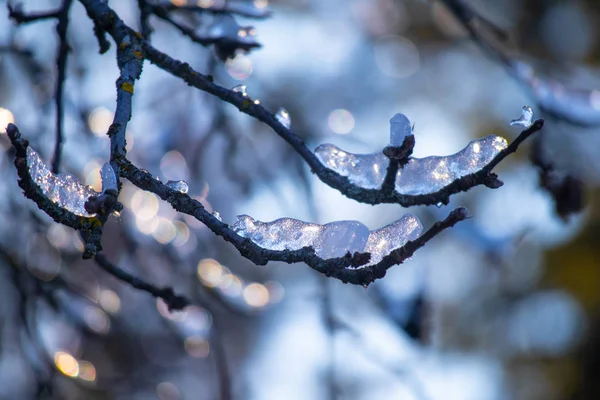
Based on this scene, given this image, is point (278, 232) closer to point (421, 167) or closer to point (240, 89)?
point (421, 167)

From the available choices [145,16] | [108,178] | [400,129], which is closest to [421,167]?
A: [400,129]

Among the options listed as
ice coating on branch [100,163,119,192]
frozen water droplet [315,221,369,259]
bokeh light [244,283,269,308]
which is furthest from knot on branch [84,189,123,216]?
bokeh light [244,283,269,308]

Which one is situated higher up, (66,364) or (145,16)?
(145,16)

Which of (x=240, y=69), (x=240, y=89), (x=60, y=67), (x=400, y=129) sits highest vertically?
(x=240, y=69)

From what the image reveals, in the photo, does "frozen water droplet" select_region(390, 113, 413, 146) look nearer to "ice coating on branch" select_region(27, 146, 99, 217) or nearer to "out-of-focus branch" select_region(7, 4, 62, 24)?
"ice coating on branch" select_region(27, 146, 99, 217)

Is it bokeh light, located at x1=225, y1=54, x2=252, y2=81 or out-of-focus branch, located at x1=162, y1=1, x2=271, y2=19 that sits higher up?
bokeh light, located at x1=225, y1=54, x2=252, y2=81

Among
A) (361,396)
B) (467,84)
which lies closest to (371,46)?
(467,84)
